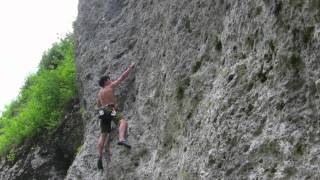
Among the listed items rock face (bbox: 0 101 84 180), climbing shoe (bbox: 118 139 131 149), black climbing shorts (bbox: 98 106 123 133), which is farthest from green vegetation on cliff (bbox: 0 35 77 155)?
climbing shoe (bbox: 118 139 131 149)

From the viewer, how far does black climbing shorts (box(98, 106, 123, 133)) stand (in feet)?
32.9

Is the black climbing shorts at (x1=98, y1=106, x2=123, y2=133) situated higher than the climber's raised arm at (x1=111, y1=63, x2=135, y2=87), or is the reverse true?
the climber's raised arm at (x1=111, y1=63, x2=135, y2=87)

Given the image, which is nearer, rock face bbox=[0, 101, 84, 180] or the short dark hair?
the short dark hair

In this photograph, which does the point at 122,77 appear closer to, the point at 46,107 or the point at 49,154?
the point at 49,154

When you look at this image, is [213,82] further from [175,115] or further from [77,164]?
[77,164]

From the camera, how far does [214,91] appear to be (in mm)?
7113

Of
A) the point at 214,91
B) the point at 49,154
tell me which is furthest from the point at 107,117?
the point at 49,154

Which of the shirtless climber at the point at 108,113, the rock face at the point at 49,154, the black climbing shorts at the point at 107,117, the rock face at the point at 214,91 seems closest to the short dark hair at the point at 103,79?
the shirtless climber at the point at 108,113

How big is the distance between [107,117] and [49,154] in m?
3.95

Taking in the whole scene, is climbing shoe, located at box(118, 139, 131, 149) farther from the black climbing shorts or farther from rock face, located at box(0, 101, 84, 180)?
rock face, located at box(0, 101, 84, 180)

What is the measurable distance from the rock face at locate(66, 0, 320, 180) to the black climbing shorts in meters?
0.24

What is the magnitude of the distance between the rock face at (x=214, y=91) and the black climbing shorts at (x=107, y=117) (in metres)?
0.24

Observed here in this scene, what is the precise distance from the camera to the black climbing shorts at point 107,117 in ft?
32.9

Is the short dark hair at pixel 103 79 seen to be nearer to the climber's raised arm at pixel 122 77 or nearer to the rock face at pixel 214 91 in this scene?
the climber's raised arm at pixel 122 77
